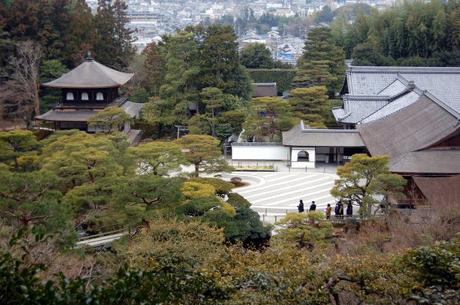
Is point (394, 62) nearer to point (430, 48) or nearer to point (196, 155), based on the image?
point (430, 48)

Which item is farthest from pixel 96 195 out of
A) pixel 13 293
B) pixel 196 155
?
pixel 13 293

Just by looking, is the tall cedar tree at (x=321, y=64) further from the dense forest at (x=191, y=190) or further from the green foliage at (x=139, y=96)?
the green foliage at (x=139, y=96)

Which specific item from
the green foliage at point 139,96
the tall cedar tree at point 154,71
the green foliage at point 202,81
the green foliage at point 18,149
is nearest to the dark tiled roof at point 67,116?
the green foliage at point 202,81

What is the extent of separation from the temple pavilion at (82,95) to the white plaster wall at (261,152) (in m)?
5.80

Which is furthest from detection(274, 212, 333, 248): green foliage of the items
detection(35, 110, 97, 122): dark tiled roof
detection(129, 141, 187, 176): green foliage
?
detection(35, 110, 97, 122): dark tiled roof

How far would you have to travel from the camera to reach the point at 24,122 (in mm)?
30922

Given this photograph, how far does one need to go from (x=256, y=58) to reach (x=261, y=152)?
1841cm

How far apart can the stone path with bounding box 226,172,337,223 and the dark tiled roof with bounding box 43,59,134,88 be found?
8.37m

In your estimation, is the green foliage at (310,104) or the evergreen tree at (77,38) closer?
the green foliage at (310,104)

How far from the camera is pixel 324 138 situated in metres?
26.0

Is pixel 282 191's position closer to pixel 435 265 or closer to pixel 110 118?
pixel 110 118

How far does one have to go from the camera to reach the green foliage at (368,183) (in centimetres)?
1762

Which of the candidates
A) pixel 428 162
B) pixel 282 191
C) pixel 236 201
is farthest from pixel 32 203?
pixel 428 162

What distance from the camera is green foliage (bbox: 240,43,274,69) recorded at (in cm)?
4456
